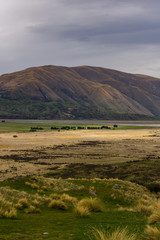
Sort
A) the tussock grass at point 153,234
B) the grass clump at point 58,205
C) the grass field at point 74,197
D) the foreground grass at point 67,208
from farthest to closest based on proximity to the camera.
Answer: the grass clump at point 58,205
the grass field at point 74,197
the foreground grass at point 67,208
the tussock grass at point 153,234

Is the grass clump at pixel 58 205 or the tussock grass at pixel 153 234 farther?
the grass clump at pixel 58 205

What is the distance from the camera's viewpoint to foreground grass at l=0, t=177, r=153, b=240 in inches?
378

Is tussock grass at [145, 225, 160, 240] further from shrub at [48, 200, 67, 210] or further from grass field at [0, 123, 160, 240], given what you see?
shrub at [48, 200, 67, 210]

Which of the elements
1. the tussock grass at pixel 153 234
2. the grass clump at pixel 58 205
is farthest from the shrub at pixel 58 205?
the tussock grass at pixel 153 234

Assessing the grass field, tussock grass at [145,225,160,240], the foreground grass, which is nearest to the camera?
tussock grass at [145,225,160,240]

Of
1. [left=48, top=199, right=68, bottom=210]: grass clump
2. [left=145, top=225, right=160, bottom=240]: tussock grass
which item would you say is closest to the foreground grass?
[left=48, top=199, right=68, bottom=210]: grass clump

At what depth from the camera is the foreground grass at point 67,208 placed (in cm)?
959

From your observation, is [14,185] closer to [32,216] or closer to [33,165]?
[32,216]

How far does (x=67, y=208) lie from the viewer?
53.2ft

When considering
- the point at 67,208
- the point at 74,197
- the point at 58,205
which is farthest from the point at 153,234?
the point at 74,197

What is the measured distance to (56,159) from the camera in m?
54.7

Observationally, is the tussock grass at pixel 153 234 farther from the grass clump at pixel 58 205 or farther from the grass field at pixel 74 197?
the grass clump at pixel 58 205

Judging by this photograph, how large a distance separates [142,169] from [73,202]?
25.5 meters

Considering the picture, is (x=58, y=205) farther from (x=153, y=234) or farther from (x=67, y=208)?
(x=153, y=234)
